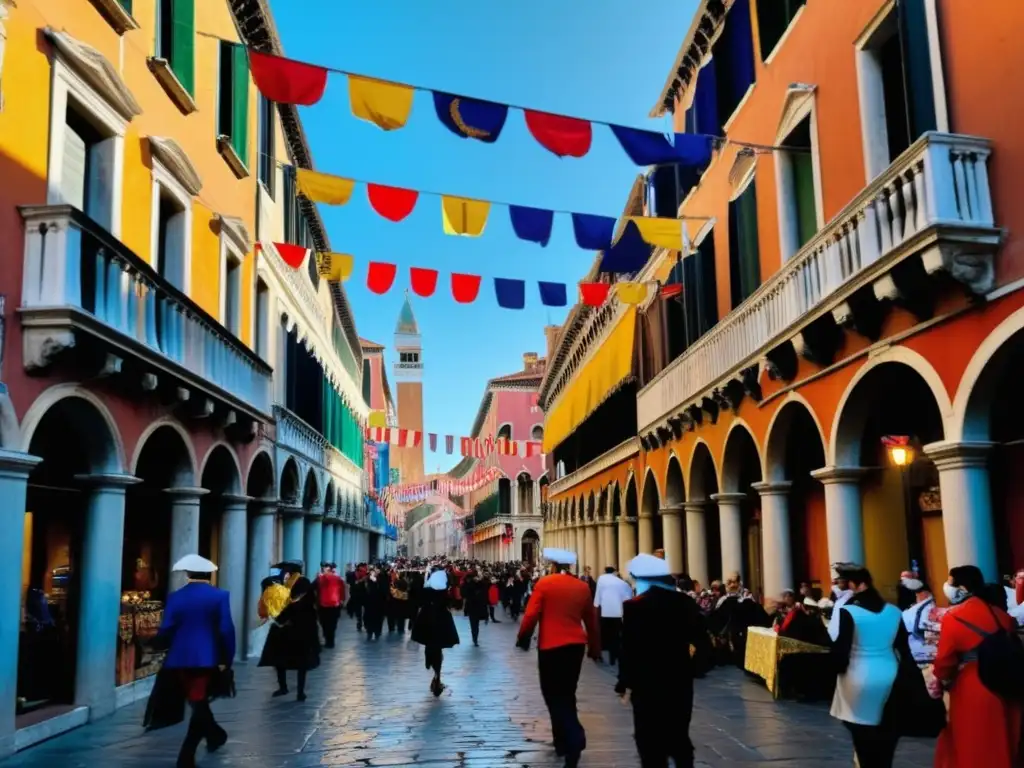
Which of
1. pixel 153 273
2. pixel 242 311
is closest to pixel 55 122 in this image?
pixel 153 273

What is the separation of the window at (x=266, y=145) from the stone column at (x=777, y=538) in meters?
10.5

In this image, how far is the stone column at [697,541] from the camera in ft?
57.2

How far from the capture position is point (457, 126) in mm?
10398

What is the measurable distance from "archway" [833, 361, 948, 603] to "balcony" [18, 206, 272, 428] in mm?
7606

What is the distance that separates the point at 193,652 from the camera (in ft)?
23.8

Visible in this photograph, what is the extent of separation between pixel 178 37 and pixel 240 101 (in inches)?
123

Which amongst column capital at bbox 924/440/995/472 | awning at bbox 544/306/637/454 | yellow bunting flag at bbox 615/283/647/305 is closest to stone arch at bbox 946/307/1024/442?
column capital at bbox 924/440/995/472

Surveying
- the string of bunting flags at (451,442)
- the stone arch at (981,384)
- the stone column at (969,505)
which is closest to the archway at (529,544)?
the string of bunting flags at (451,442)

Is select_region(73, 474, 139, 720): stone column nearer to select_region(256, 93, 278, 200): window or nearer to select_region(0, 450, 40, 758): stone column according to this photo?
select_region(0, 450, 40, 758): stone column

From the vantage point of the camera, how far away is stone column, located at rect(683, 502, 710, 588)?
686 inches

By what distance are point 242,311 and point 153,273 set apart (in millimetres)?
5632

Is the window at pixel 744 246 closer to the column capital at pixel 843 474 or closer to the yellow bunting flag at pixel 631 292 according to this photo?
the yellow bunting flag at pixel 631 292

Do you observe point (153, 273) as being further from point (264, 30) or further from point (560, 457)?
point (560, 457)

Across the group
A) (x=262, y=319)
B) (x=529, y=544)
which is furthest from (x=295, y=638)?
(x=529, y=544)
